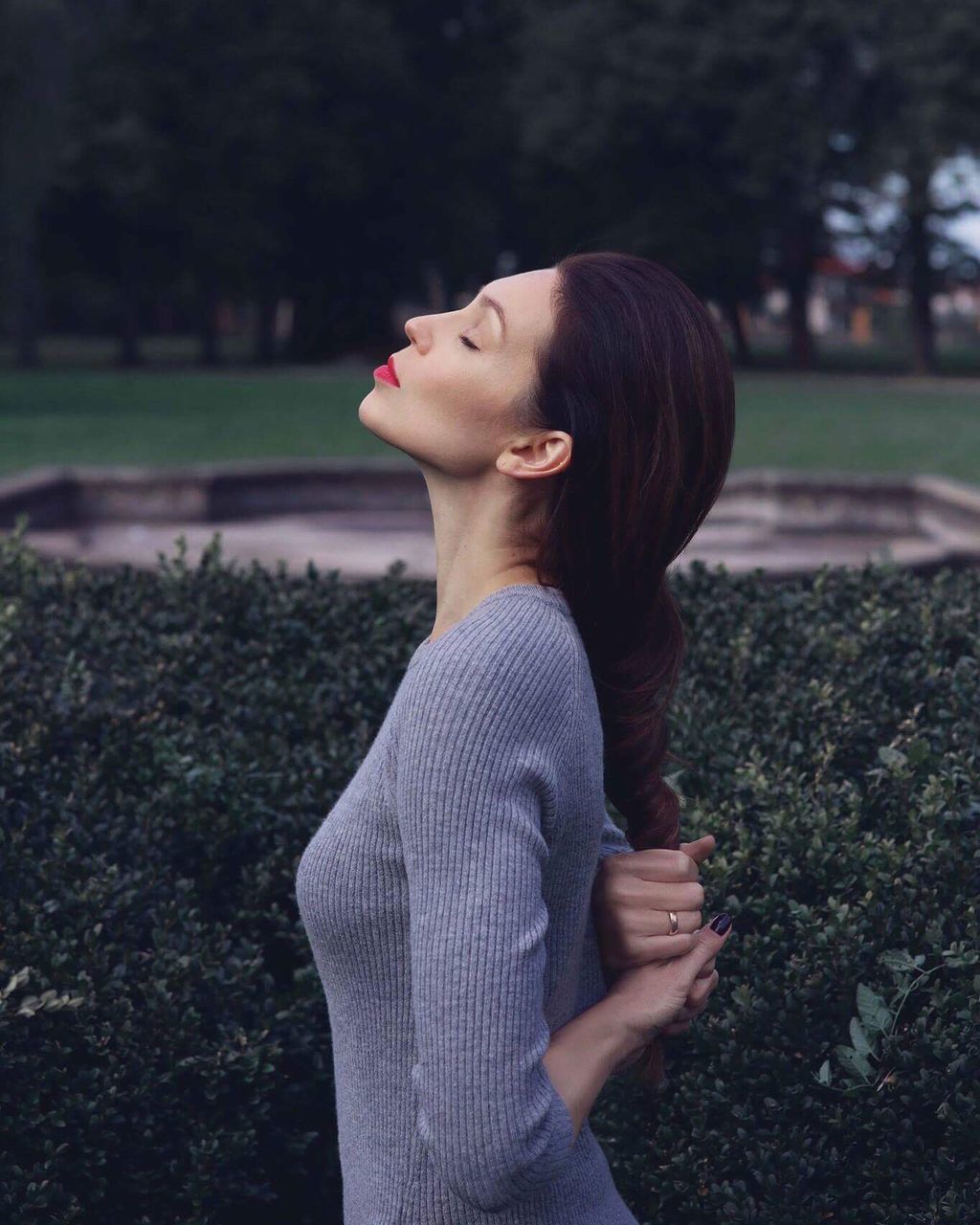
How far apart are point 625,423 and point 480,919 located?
24.3 inches

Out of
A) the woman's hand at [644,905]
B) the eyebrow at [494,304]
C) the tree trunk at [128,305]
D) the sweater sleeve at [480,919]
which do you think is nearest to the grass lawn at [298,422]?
the tree trunk at [128,305]

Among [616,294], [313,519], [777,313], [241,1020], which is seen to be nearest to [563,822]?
[616,294]

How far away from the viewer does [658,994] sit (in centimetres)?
201

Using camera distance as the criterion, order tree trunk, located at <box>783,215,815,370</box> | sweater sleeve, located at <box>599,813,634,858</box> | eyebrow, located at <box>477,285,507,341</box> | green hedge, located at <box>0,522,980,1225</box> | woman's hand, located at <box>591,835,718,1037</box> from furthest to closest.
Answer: tree trunk, located at <box>783,215,815,370</box> < green hedge, located at <box>0,522,980,1225</box> < sweater sleeve, located at <box>599,813,634,858</box> < woman's hand, located at <box>591,835,718,1037</box> < eyebrow, located at <box>477,285,507,341</box>

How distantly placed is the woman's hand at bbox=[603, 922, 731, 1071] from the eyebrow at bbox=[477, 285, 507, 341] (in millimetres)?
815

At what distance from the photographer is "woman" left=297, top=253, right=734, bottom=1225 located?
5.50ft

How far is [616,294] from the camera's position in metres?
1.90

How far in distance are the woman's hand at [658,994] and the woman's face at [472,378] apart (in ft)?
2.23

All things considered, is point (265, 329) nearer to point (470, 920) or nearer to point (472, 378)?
point (472, 378)

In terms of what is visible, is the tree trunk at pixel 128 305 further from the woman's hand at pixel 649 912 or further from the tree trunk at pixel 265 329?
the woman's hand at pixel 649 912

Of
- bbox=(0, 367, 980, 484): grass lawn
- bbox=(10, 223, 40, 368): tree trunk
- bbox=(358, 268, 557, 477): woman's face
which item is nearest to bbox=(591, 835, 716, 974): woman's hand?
bbox=(358, 268, 557, 477): woman's face

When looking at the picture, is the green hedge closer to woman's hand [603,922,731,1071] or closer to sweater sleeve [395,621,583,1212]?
woman's hand [603,922,731,1071]

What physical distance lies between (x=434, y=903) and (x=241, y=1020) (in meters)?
1.45

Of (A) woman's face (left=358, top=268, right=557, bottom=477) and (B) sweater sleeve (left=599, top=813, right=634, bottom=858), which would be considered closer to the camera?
(A) woman's face (left=358, top=268, right=557, bottom=477)
